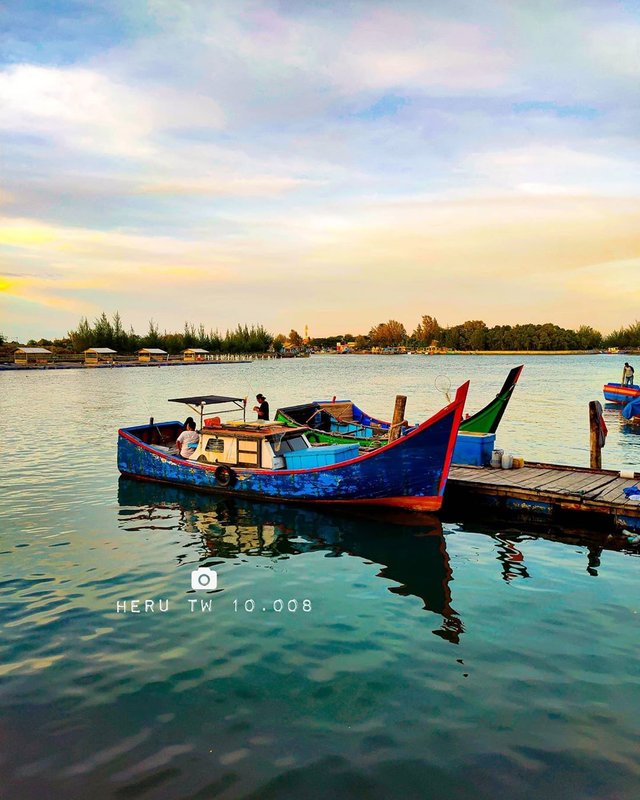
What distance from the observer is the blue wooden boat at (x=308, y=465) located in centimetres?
1681

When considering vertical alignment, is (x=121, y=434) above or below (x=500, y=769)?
above

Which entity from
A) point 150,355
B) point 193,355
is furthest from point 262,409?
point 193,355

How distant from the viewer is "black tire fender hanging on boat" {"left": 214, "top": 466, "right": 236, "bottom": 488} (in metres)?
18.9

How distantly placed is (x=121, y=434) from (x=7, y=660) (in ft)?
44.2

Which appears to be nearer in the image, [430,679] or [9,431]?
[430,679]

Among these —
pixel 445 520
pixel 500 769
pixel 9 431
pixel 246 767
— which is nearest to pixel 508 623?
pixel 500 769

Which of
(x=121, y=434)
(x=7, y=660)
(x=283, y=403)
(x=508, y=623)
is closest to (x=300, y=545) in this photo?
(x=508, y=623)

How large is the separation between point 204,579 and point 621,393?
46.1 m

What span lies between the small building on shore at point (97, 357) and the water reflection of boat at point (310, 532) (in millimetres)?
122915

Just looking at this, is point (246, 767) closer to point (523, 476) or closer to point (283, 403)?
point (523, 476)

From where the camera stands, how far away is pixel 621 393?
49.6 m

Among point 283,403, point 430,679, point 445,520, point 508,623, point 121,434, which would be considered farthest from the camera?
point 283,403

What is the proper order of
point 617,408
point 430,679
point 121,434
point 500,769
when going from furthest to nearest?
1. point 617,408
2. point 121,434
3. point 430,679
4. point 500,769

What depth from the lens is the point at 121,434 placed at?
22.2 m
